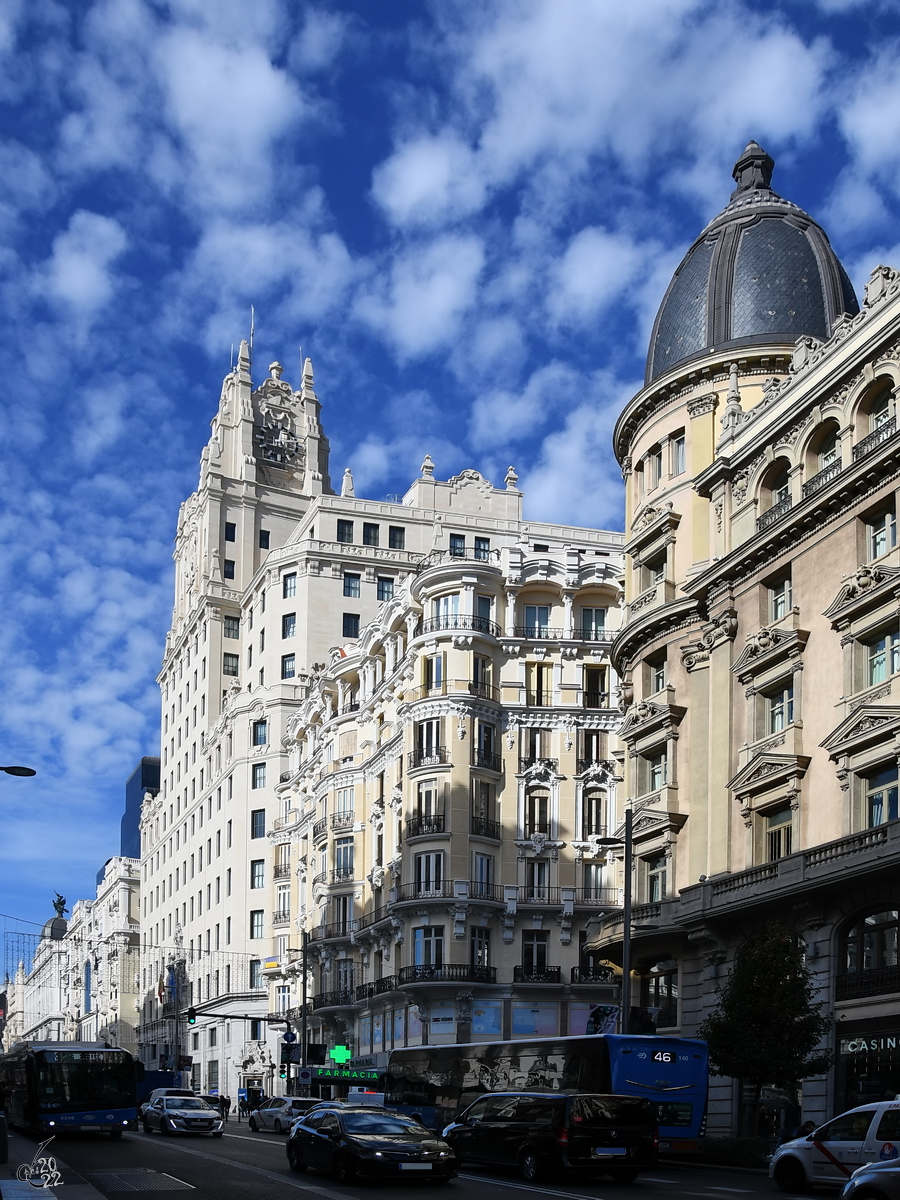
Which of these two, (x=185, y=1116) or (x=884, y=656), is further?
(x=185, y=1116)

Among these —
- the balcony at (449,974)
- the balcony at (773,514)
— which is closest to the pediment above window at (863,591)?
the balcony at (773,514)

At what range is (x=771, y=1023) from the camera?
36.1m

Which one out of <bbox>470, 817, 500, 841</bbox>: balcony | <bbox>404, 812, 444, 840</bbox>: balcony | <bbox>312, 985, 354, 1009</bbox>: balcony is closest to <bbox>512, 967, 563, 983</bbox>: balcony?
<bbox>470, 817, 500, 841</bbox>: balcony

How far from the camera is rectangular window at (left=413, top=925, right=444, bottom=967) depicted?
209 feet

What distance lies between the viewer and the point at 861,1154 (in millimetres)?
25047

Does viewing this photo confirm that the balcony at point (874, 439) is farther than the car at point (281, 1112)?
No

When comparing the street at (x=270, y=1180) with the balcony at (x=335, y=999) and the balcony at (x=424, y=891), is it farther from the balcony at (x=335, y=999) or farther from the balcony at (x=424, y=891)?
the balcony at (x=335, y=999)

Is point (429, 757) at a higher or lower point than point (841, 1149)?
higher

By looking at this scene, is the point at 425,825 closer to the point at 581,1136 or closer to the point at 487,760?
the point at 487,760

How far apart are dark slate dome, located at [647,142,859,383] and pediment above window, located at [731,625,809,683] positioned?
11339 mm

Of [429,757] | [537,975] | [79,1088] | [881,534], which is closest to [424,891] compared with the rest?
[429,757]

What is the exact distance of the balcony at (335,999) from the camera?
7262 cm

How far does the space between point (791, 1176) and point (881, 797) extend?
1284 centimetres

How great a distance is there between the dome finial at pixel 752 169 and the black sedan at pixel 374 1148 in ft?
127
